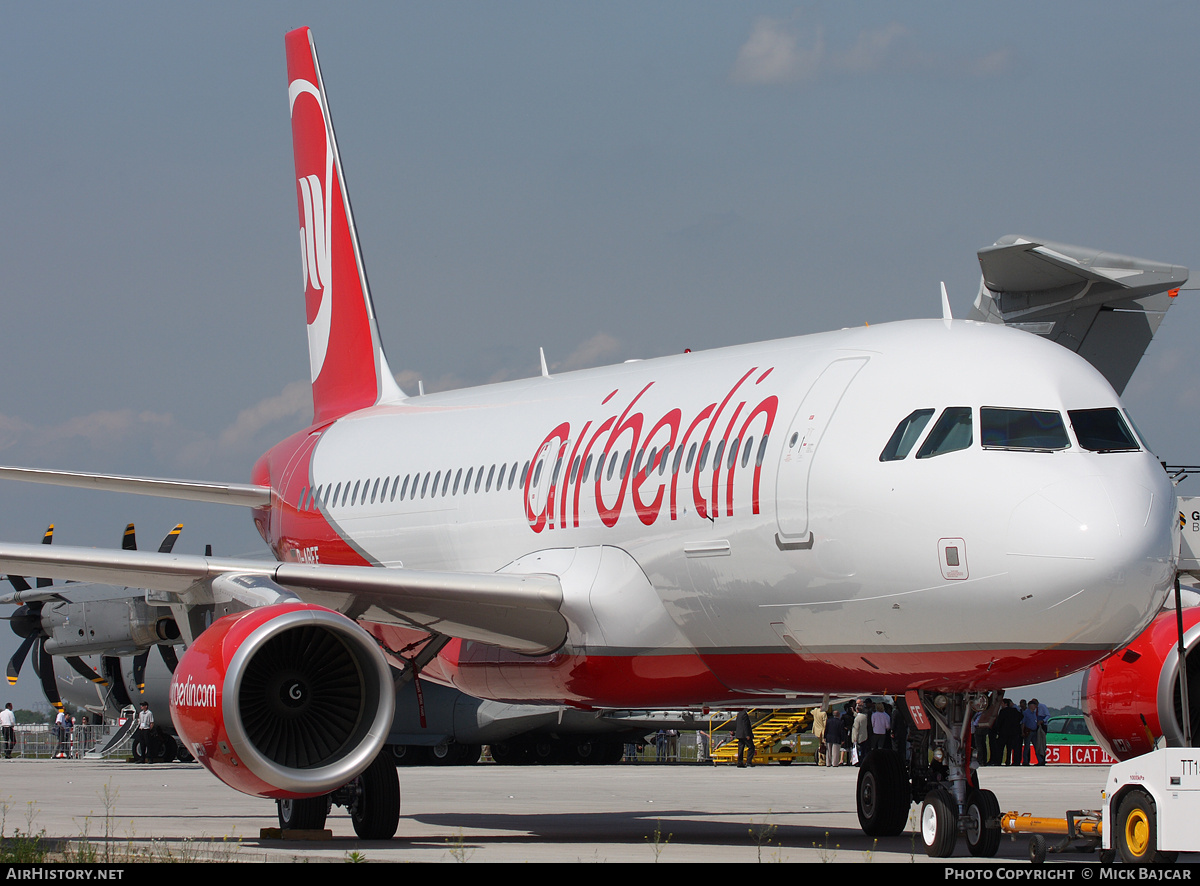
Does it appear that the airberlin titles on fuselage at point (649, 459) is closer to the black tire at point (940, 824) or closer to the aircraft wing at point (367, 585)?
the aircraft wing at point (367, 585)

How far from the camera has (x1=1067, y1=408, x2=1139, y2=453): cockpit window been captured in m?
10.7

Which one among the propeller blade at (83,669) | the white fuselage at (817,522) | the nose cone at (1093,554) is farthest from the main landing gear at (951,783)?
the propeller blade at (83,669)

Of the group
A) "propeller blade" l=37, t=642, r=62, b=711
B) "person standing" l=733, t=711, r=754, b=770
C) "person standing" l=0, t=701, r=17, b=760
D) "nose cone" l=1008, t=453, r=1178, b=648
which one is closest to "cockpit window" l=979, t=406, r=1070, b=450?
"nose cone" l=1008, t=453, r=1178, b=648

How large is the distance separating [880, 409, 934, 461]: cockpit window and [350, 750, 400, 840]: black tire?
18.8 feet

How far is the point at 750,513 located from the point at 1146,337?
22.6m

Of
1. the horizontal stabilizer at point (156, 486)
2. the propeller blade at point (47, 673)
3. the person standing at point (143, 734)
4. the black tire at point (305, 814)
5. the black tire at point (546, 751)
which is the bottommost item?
the black tire at point (305, 814)

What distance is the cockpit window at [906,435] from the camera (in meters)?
11.0

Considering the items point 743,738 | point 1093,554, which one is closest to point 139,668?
point 743,738

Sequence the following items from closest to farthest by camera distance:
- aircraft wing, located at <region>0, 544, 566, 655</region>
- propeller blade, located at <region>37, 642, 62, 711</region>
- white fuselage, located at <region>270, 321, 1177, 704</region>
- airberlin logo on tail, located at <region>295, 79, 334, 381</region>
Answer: white fuselage, located at <region>270, 321, 1177, 704</region> → aircraft wing, located at <region>0, 544, 566, 655</region> → airberlin logo on tail, located at <region>295, 79, 334, 381</region> → propeller blade, located at <region>37, 642, 62, 711</region>

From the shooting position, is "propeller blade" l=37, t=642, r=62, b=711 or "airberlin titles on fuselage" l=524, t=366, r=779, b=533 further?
"propeller blade" l=37, t=642, r=62, b=711

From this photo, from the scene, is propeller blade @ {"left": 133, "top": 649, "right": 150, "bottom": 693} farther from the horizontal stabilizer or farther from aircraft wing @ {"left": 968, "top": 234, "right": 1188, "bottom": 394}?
aircraft wing @ {"left": 968, "top": 234, "right": 1188, "bottom": 394}

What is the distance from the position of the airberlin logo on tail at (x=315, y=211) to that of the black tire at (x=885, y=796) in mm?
11267

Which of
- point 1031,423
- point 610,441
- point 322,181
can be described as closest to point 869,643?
point 1031,423

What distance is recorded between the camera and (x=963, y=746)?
454 inches
